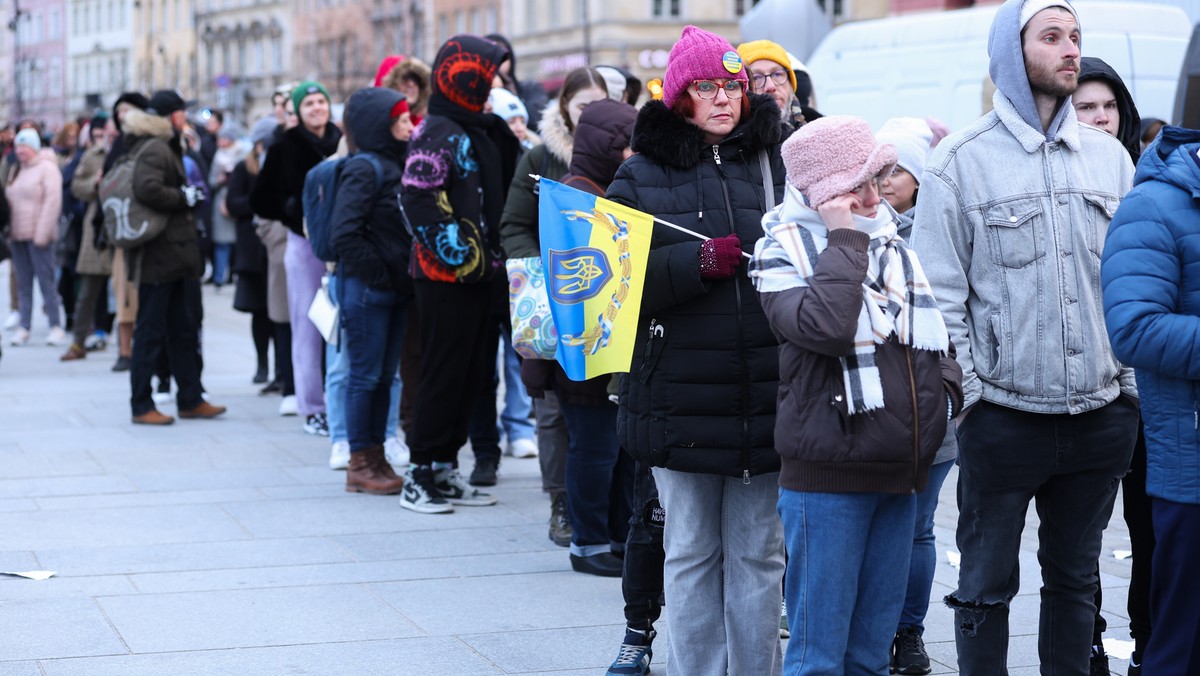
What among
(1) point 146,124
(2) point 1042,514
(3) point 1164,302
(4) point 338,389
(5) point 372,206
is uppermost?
(1) point 146,124

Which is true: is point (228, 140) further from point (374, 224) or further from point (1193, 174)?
point (1193, 174)

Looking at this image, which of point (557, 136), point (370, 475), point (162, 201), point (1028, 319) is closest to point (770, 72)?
point (557, 136)

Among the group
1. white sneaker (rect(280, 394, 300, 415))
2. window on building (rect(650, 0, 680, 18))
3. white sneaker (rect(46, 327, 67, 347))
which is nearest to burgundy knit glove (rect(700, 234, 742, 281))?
white sneaker (rect(280, 394, 300, 415))

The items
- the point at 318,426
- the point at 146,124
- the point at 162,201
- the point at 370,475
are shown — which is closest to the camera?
the point at 370,475

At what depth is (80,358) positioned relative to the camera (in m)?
15.6

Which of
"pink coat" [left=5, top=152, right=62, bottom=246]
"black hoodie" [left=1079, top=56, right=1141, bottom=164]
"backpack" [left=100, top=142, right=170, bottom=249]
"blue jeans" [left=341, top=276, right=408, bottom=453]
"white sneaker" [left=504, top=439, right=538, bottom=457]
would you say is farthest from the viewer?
"pink coat" [left=5, top=152, right=62, bottom=246]

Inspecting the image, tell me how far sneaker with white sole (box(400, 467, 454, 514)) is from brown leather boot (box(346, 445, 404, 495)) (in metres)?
0.43

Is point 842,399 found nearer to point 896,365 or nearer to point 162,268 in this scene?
point 896,365

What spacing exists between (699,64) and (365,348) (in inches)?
166

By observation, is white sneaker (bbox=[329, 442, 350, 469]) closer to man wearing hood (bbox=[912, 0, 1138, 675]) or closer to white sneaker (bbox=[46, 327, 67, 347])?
man wearing hood (bbox=[912, 0, 1138, 675])

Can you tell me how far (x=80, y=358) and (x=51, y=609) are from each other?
9791 mm

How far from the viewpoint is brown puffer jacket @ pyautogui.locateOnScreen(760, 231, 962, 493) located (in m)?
4.04

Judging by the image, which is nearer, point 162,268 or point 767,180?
point 767,180

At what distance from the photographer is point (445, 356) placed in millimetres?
7859
